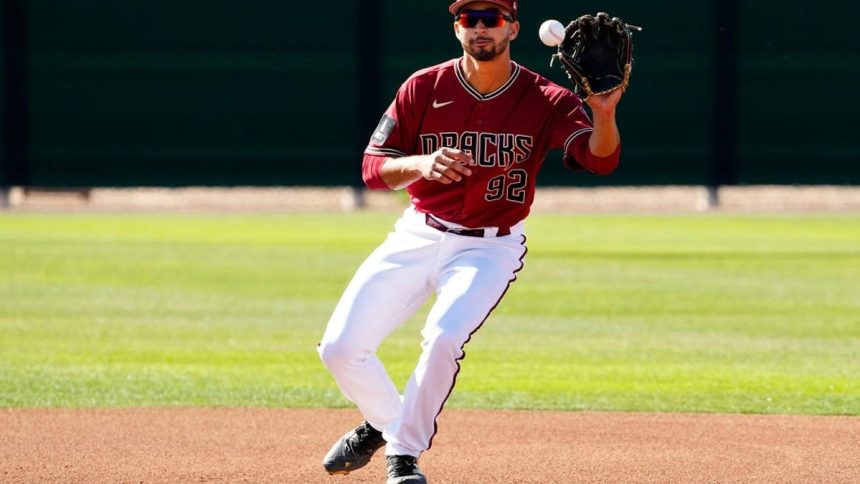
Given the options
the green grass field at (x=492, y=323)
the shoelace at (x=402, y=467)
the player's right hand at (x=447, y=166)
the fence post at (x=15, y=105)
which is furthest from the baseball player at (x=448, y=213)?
the fence post at (x=15, y=105)

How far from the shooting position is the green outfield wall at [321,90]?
2347 centimetres

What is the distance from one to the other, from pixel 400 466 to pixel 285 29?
63.2 ft

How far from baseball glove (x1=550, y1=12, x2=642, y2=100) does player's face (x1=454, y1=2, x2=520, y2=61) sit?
207 mm

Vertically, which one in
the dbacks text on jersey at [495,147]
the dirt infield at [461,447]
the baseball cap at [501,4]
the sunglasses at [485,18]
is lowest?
the dirt infield at [461,447]

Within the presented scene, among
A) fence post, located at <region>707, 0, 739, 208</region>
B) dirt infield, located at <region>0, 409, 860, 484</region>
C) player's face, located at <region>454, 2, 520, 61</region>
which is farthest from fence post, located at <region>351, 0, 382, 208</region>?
player's face, located at <region>454, 2, 520, 61</region>

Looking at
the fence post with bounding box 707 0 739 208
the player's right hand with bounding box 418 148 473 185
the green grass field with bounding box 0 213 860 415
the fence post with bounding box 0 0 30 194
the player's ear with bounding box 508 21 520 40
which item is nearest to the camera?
the player's right hand with bounding box 418 148 473 185

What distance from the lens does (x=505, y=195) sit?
5.34m

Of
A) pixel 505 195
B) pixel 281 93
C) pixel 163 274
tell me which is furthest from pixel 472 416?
pixel 281 93

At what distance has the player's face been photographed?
5207 millimetres

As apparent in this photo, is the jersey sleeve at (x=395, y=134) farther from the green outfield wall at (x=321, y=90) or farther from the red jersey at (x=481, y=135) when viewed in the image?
the green outfield wall at (x=321, y=90)

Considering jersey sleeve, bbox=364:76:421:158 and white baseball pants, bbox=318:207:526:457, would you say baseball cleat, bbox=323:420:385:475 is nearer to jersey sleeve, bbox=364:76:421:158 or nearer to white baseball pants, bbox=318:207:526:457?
white baseball pants, bbox=318:207:526:457

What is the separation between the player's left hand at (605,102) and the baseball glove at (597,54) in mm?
15

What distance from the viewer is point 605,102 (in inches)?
199

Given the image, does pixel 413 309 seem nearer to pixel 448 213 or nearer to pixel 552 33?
pixel 448 213
